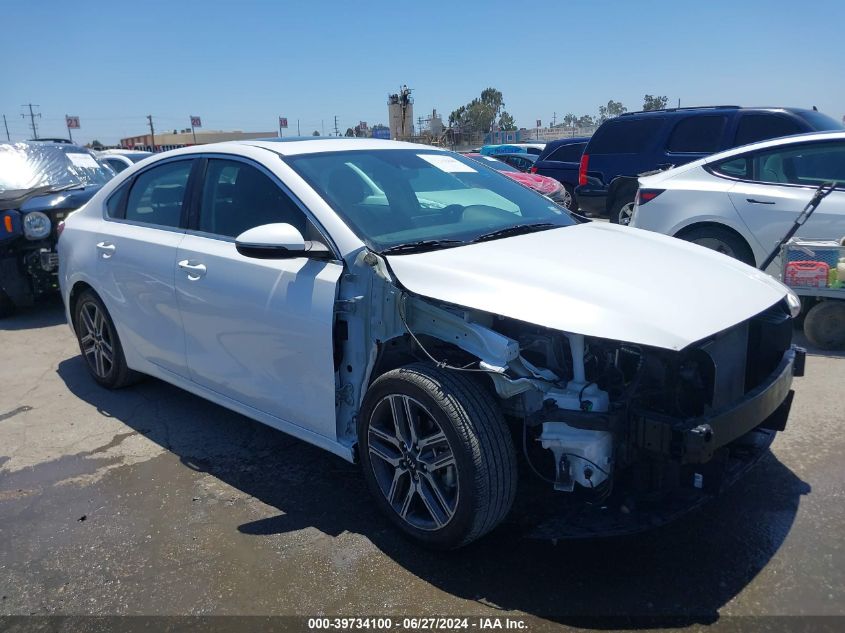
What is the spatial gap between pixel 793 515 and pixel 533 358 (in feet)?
4.76

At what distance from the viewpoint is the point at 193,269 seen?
375 cm

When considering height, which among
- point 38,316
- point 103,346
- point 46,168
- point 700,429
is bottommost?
point 38,316

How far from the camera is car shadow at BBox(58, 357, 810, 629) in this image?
261 centimetres

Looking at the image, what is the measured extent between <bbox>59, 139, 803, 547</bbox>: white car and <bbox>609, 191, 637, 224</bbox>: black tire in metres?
5.96

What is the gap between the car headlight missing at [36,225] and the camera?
6949mm

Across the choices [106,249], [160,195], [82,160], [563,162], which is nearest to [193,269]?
[160,195]

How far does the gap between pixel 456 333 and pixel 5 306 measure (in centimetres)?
661

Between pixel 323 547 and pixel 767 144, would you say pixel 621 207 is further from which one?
pixel 323 547

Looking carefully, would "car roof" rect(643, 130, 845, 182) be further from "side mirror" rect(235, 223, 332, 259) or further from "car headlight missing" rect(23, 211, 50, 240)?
"car headlight missing" rect(23, 211, 50, 240)

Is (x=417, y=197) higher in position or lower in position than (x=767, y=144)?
lower

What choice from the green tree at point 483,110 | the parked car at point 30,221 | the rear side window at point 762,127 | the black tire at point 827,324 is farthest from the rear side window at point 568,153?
the green tree at point 483,110

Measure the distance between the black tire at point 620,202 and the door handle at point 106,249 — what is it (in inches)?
280

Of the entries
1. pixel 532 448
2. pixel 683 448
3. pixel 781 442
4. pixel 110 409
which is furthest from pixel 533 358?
pixel 110 409

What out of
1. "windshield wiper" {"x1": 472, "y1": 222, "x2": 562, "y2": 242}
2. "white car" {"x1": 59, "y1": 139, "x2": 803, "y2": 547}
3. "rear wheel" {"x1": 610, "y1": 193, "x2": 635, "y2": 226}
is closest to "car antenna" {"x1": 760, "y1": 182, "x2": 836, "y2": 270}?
"white car" {"x1": 59, "y1": 139, "x2": 803, "y2": 547}
